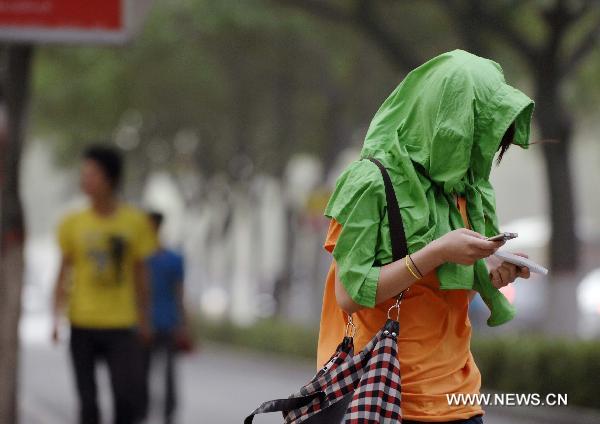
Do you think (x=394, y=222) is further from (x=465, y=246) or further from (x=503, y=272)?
(x=503, y=272)

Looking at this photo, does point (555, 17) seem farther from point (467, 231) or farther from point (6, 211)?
point (467, 231)

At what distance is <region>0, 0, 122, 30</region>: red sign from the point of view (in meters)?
8.29

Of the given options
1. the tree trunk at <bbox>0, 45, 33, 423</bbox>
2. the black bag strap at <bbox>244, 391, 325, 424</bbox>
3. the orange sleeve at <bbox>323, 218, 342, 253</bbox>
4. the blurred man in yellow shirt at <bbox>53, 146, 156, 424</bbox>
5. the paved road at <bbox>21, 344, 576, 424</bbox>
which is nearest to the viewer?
the black bag strap at <bbox>244, 391, 325, 424</bbox>

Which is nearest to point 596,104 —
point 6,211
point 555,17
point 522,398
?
point 555,17

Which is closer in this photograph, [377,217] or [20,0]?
[377,217]

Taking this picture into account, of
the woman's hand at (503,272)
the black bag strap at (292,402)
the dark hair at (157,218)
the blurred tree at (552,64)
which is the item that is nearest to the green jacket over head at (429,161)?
the woman's hand at (503,272)

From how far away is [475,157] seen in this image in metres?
3.70

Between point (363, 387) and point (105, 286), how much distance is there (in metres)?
4.85

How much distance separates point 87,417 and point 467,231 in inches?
192

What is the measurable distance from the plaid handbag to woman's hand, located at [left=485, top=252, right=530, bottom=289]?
0.28m

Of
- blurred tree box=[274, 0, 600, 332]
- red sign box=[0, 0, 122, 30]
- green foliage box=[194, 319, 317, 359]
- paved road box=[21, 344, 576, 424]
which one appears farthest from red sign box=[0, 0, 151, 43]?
green foliage box=[194, 319, 317, 359]

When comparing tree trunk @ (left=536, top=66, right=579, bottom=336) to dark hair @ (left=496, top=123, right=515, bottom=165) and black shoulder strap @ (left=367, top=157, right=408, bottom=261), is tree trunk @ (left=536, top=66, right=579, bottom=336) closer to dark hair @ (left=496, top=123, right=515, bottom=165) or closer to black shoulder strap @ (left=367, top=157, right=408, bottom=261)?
dark hair @ (left=496, top=123, right=515, bottom=165)

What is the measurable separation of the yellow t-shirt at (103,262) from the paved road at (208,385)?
3153mm

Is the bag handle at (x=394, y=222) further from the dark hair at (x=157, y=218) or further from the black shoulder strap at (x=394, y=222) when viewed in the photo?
the dark hair at (x=157, y=218)
